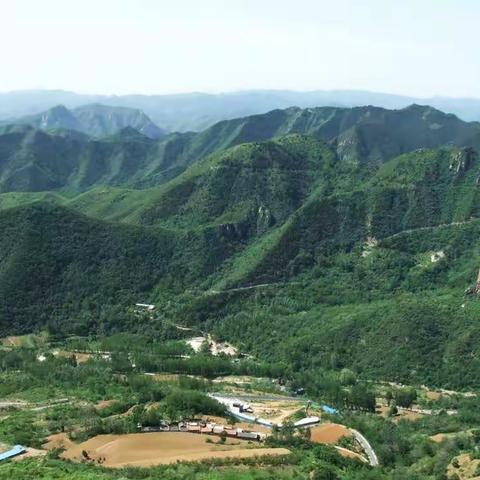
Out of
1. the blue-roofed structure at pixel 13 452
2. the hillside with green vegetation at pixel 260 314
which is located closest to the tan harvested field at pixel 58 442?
the hillside with green vegetation at pixel 260 314

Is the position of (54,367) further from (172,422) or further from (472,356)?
(472,356)

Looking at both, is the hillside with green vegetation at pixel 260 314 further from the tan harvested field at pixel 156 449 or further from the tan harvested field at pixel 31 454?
the tan harvested field at pixel 31 454

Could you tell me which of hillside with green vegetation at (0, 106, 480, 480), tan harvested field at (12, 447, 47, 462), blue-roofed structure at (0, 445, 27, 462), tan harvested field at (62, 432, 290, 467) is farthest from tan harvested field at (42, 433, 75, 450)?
blue-roofed structure at (0, 445, 27, 462)

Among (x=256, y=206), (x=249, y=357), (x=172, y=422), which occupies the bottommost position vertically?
(x=249, y=357)

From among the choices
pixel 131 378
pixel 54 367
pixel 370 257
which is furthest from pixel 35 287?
pixel 370 257

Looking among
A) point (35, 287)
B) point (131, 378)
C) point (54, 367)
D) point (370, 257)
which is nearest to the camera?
point (131, 378)

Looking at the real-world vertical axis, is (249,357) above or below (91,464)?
below
